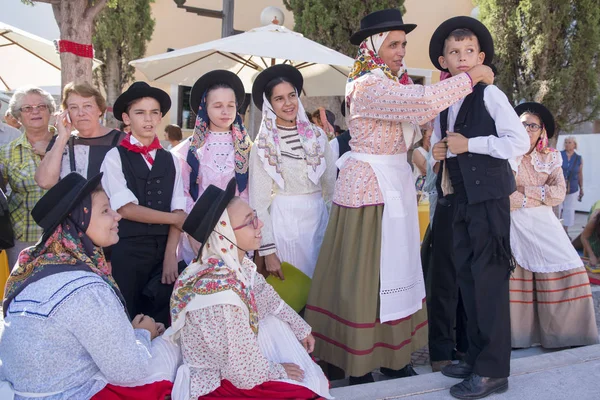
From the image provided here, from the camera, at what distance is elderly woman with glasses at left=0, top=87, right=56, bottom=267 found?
12.5ft

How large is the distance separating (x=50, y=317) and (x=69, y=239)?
331mm

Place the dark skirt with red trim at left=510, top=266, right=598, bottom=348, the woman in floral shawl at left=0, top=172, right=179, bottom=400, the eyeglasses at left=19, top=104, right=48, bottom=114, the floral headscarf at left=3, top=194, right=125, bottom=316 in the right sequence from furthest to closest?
the eyeglasses at left=19, top=104, right=48, bottom=114 → the dark skirt with red trim at left=510, top=266, right=598, bottom=348 → the floral headscarf at left=3, top=194, right=125, bottom=316 → the woman in floral shawl at left=0, top=172, right=179, bottom=400

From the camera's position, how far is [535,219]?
3.85 metres

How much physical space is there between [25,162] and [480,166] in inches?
122

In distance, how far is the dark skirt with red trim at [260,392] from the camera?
2.32m

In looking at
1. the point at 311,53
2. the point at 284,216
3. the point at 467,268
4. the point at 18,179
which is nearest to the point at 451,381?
the point at 467,268

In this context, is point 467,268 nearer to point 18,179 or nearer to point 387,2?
point 18,179

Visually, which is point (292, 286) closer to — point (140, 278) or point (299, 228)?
point (299, 228)

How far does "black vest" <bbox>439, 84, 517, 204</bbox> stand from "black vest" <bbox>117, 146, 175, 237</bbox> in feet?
5.60

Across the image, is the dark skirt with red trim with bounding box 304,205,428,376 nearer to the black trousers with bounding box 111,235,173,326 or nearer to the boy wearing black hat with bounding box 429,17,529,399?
the boy wearing black hat with bounding box 429,17,529,399

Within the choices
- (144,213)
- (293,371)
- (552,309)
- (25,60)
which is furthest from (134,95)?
(25,60)

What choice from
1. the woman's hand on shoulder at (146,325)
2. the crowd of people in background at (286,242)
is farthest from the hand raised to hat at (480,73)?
the woman's hand on shoulder at (146,325)

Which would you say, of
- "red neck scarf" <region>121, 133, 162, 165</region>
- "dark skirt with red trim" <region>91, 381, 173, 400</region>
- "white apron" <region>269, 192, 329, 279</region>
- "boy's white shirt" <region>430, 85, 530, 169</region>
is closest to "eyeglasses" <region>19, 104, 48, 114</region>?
"red neck scarf" <region>121, 133, 162, 165</region>

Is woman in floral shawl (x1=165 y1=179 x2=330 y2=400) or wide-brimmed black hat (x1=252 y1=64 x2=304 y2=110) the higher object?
wide-brimmed black hat (x1=252 y1=64 x2=304 y2=110)
